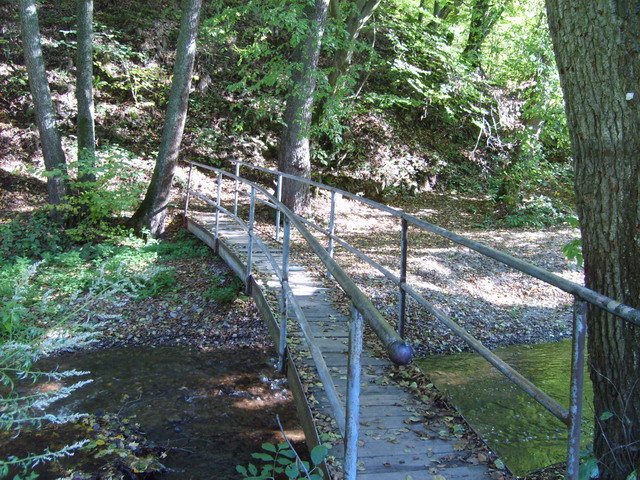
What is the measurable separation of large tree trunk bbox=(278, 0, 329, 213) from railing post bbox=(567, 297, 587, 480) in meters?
8.15

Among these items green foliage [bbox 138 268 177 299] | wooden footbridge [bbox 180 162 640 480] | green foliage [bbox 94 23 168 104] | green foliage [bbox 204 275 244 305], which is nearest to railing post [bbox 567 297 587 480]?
wooden footbridge [bbox 180 162 640 480]

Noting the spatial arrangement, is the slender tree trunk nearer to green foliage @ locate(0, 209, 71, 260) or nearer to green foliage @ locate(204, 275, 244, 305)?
green foliage @ locate(204, 275, 244, 305)

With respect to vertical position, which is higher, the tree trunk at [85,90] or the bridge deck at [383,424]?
the tree trunk at [85,90]

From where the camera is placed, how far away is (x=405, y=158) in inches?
562

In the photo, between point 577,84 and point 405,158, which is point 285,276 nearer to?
point 577,84

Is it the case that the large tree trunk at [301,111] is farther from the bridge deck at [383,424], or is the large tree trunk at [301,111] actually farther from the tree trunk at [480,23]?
the bridge deck at [383,424]

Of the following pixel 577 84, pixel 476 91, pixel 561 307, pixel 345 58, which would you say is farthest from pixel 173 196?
pixel 577 84

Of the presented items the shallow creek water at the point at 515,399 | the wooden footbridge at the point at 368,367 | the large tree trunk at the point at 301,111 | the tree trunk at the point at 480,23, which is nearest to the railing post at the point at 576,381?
the wooden footbridge at the point at 368,367

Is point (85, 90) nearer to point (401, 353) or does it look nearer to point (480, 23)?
point (401, 353)

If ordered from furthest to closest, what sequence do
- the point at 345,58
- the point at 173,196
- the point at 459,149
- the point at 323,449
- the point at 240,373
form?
the point at 459,149 → the point at 173,196 → the point at 345,58 → the point at 240,373 → the point at 323,449

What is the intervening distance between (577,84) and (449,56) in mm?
10245

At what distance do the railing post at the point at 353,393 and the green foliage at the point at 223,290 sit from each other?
19.8ft

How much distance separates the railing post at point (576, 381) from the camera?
2.10 metres

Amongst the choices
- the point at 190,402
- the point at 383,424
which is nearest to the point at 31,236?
the point at 190,402
